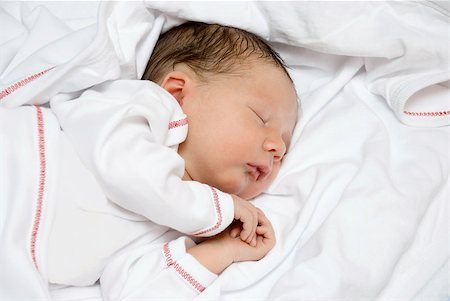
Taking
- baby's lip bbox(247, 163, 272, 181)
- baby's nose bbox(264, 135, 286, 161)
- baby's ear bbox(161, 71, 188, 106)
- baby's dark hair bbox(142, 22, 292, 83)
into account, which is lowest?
baby's lip bbox(247, 163, 272, 181)

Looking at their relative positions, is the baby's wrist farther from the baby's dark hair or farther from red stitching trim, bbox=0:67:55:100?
red stitching trim, bbox=0:67:55:100

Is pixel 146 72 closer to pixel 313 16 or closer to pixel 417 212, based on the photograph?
pixel 313 16

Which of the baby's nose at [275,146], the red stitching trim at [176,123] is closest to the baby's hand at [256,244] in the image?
the baby's nose at [275,146]

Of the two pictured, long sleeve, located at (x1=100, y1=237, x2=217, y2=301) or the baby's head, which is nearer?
long sleeve, located at (x1=100, y1=237, x2=217, y2=301)

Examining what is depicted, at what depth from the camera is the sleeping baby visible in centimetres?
115

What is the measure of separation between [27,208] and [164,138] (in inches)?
10.6

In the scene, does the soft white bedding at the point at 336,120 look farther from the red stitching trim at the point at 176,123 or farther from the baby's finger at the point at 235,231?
the red stitching trim at the point at 176,123

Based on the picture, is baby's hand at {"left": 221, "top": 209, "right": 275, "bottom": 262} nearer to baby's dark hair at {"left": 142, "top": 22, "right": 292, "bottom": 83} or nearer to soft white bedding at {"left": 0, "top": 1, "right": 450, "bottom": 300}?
soft white bedding at {"left": 0, "top": 1, "right": 450, "bottom": 300}

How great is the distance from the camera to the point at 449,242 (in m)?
1.26

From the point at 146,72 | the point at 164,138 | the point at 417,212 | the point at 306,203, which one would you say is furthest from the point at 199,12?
the point at 417,212

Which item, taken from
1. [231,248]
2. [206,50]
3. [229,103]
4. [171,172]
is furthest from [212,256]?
[206,50]

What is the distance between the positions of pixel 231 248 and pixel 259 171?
6.4 inches

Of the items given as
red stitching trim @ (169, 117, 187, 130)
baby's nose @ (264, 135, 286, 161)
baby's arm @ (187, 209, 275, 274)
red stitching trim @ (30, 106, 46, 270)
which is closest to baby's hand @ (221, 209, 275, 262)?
baby's arm @ (187, 209, 275, 274)

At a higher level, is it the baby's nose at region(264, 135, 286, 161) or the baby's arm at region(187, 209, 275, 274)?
the baby's nose at region(264, 135, 286, 161)
